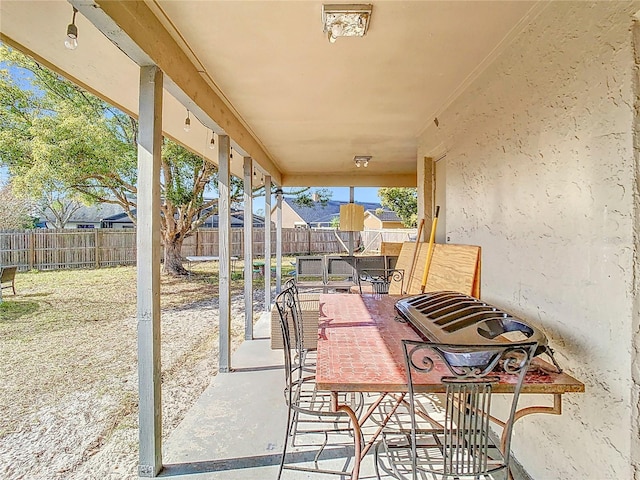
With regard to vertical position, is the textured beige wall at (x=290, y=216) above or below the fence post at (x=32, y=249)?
above

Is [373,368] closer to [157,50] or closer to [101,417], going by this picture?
[157,50]

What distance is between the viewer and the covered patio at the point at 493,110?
141cm

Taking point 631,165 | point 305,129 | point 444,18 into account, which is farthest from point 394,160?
point 631,165

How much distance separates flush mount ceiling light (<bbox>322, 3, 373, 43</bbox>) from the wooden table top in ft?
5.67

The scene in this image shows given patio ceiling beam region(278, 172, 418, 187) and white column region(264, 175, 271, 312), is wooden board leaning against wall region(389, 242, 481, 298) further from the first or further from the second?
patio ceiling beam region(278, 172, 418, 187)

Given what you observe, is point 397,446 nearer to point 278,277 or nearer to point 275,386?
point 275,386

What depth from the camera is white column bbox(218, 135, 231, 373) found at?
3.48 meters

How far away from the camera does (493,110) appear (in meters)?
2.51

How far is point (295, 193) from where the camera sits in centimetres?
1294

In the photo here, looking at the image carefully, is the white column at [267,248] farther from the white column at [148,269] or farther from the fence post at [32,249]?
the fence post at [32,249]

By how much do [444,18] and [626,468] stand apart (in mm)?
2289

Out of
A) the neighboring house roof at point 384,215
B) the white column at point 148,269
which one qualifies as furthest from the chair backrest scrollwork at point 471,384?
the neighboring house roof at point 384,215

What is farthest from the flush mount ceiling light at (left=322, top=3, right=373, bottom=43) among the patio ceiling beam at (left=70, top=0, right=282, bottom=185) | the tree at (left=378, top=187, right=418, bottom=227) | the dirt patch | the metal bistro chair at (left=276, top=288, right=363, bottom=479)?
the tree at (left=378, top=187, right=418, bottom=227)

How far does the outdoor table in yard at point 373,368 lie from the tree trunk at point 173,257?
9.22 m
